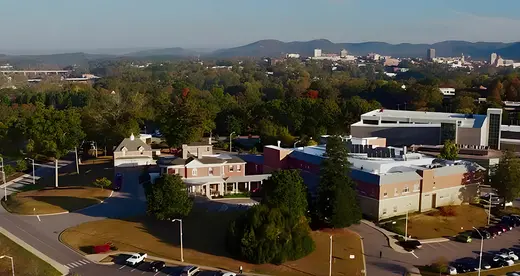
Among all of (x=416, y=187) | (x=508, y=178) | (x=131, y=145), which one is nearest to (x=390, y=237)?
(x=416, y=187)

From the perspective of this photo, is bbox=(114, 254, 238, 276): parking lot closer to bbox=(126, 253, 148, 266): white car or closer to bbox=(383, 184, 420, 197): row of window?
bbox=(126, 253, 148, 266): white car

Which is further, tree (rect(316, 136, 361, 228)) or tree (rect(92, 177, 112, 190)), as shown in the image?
tree (rect(92, 177, 112, 190))

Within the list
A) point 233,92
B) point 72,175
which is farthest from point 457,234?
point 233,92

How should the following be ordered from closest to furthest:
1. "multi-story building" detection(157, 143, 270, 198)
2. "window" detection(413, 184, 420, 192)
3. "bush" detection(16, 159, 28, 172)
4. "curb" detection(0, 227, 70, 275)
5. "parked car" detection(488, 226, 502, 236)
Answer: "curb" detection(0, 227, 70, 275) → "parked car" detection(488, 226, 502, 236) → "window" detection(413, 184, 420, 192) → "multi-story building" detection(157, 143, 270, 198) → "bush" detection(16, 159, 28, 172)

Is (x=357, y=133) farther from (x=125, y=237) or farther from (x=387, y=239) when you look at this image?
(x=125, y=237)

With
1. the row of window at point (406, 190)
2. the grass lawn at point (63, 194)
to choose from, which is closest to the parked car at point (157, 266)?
the grass lawn at point (63, 194)

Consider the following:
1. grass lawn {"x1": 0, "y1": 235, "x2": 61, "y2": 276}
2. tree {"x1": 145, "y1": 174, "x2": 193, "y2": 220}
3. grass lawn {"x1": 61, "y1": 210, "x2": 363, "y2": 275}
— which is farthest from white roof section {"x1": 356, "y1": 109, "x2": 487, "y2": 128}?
grass lawn {"x1": 0, "y1": 235, "x2": 61, "y2": 276}

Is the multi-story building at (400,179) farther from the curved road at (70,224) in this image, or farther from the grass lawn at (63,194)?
the grass lawn at (63,194)
